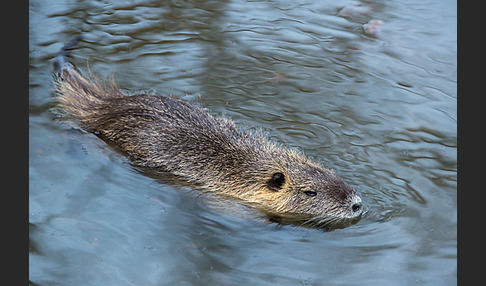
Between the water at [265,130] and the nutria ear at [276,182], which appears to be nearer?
the water at [265,130]

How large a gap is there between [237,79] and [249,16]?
168cm

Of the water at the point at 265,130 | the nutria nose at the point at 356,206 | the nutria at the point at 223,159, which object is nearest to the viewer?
the water at the point at 265,130

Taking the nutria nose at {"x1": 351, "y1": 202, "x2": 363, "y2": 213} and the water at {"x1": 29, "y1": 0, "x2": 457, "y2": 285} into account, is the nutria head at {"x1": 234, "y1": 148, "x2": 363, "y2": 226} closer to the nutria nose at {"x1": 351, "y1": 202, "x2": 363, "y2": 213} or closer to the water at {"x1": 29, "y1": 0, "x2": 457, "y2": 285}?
the nutria nose at {"x1": 351, "y1": 202, "x2": 363, "y2": 213}

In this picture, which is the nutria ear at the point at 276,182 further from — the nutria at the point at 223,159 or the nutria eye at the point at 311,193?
the nutria eye at the point at 311,193

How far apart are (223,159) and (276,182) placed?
0.51 metres

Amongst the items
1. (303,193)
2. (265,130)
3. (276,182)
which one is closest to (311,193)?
(303,193)

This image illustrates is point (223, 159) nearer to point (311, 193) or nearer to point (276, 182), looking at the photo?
point (276, 182)

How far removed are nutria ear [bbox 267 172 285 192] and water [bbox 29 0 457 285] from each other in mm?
299

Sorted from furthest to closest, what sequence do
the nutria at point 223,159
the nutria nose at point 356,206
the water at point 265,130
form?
the nutria at point 223,159, the nutria nose at point 356,206, the water at point 265,130

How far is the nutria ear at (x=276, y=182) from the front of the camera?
17.1 ft

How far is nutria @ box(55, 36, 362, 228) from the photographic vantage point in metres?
5.15

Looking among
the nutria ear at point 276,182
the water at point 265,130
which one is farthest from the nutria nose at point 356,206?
the nutria ear at point 276,182

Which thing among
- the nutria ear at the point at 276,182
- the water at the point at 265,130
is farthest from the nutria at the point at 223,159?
the water at the point at 265,130

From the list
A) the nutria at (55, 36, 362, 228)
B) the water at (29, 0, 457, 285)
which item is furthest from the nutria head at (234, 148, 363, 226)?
the water at (29, 0, 457, 285)
